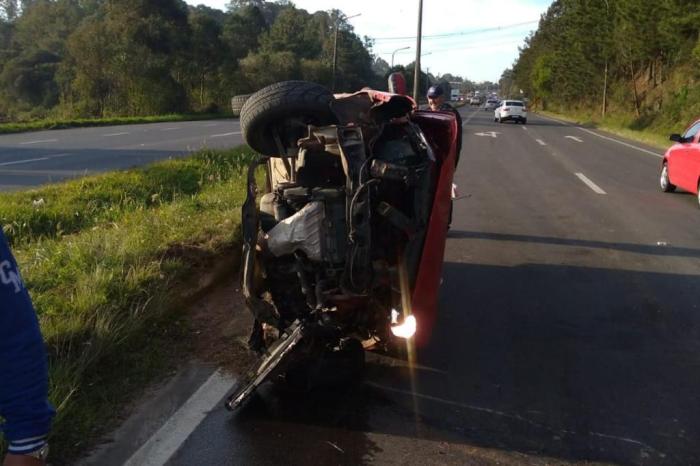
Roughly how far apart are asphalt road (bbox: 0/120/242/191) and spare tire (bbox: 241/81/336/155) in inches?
355

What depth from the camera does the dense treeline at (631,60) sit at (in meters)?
33.6

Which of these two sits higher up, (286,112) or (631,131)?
(286,112)

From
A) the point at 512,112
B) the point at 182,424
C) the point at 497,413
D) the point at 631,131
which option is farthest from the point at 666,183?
the point at 512,112

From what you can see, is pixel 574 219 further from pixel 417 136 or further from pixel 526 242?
pixel 417 136

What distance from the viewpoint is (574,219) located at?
969 centimetres

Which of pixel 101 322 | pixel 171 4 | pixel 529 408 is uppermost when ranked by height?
pixel 171 4

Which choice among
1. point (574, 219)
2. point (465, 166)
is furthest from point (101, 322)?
point (465, 166)

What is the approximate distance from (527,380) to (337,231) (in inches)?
65.4

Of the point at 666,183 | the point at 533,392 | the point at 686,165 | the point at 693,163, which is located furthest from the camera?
the point at 666,183

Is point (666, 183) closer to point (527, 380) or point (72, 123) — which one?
point (527, 380)

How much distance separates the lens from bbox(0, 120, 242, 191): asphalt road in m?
13.5

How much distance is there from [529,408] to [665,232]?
597 centimetres

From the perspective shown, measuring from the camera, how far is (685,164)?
1151 cm

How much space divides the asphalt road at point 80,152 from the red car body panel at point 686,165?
10.6 m
